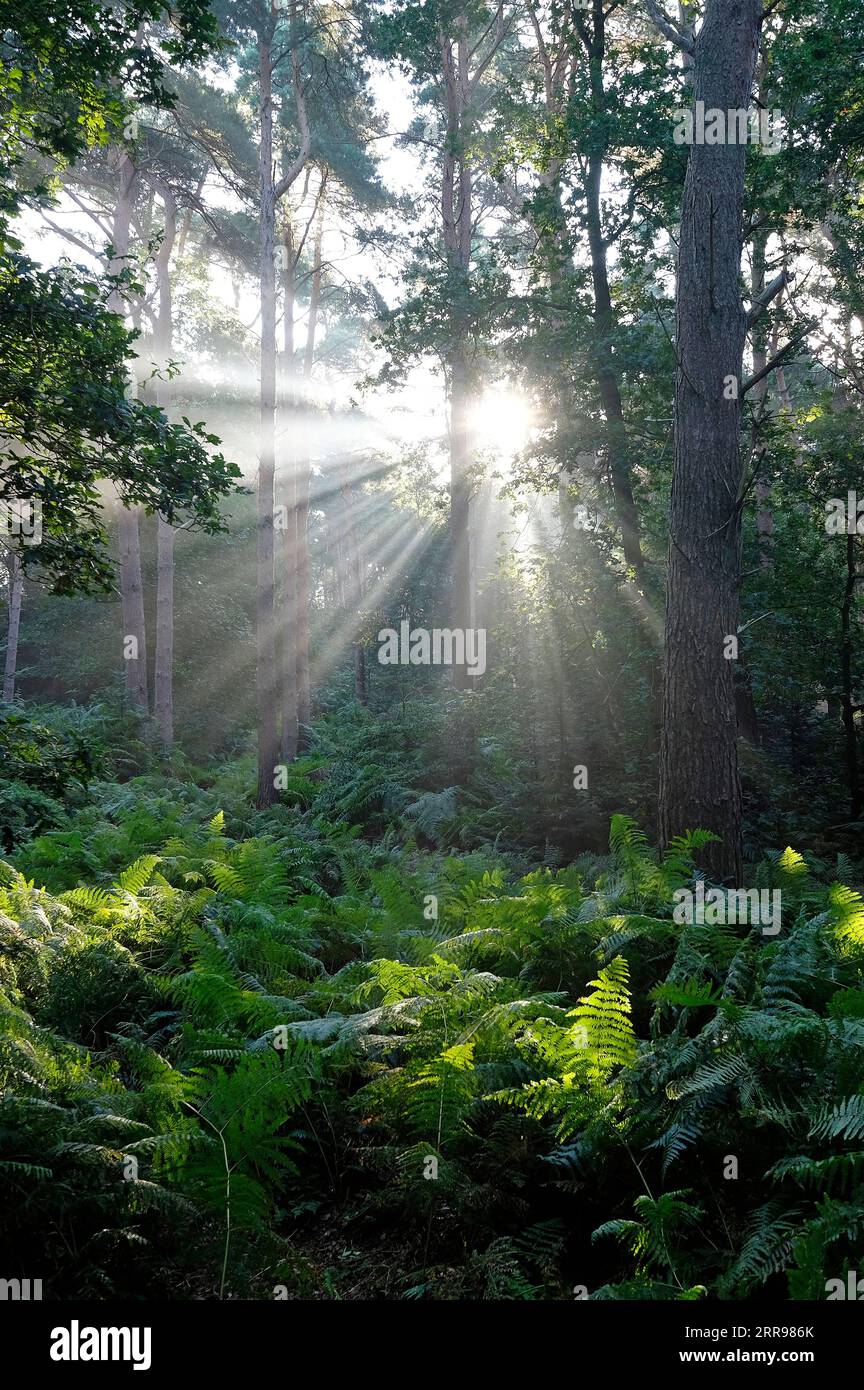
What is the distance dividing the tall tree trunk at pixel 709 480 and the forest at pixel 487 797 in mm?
34

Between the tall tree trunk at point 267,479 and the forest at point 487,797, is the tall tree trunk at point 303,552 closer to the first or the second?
the forest at point 487,797

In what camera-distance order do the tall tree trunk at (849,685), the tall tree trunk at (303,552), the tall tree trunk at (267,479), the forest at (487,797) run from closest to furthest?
the forest at (487,797)
the tall tree trunk at (849,685)
the tall tree trunk at (267,479)
the tall tree trunk at (303,552)

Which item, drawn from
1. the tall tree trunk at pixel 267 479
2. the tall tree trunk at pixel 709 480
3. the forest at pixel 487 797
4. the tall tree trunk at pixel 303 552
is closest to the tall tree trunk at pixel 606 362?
the forest at pixel 487 797

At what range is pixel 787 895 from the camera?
6.08 meters

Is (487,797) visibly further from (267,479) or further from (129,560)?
(129,560)

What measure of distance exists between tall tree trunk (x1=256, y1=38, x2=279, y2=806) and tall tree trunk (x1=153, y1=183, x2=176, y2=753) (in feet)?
17.6

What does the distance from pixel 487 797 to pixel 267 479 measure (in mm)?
6565

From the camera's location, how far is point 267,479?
14430mm

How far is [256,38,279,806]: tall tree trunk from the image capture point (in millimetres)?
14234

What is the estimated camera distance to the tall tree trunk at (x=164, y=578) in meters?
19.8

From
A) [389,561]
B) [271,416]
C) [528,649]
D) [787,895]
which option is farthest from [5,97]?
[389,561]

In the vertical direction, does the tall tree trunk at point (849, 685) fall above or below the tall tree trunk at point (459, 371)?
below

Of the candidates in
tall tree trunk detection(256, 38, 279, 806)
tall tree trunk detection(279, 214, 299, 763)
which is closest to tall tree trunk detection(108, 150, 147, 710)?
tall tree trunk detection(279, 214, 299, 763)

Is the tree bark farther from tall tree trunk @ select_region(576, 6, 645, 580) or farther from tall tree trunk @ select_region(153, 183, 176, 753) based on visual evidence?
tall tree trunk @ select_region(576, 6, 645, 580)
